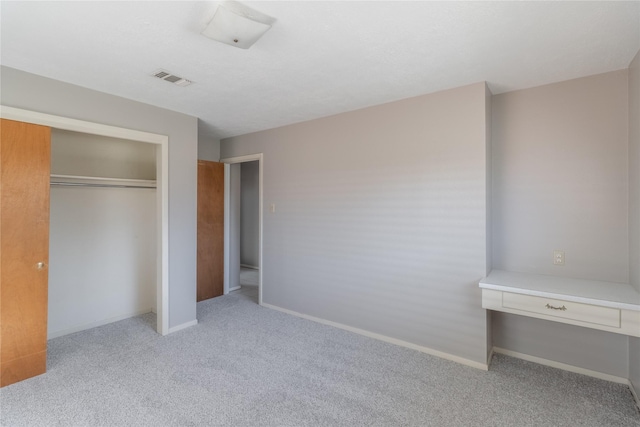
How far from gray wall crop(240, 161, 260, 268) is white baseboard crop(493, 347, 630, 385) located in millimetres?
5224

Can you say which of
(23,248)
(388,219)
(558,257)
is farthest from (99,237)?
(558,257)

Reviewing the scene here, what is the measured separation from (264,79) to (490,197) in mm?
2324

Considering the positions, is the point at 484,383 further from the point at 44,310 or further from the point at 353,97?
the point at 44,310

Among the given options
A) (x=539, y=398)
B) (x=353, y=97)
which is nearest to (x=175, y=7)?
(x=353, y=97)

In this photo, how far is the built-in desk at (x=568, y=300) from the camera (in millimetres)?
1991

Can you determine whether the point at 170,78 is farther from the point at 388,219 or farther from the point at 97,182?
the point at 388,219

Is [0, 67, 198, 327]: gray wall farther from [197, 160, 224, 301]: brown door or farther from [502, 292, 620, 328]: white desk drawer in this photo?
[502, 292, 620, 328]: white desk drawer

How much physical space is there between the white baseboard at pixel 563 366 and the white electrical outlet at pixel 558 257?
2.88 feet

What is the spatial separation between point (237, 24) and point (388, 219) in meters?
2.20

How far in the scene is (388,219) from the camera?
317 cm

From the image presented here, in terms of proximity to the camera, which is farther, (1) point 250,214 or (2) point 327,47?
(1) point 250,214

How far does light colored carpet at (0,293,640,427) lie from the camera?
2.04m

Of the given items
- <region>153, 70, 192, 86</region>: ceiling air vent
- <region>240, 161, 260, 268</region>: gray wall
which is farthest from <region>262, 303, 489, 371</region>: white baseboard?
<region>240, 161, 260, 268</region>: gray wall

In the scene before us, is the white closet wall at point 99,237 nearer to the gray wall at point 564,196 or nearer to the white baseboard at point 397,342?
the white baseboard at point 397,342
